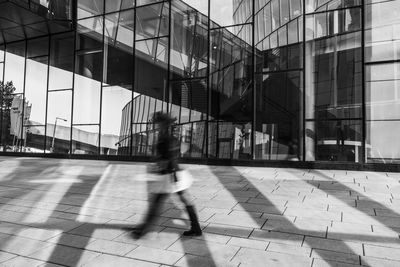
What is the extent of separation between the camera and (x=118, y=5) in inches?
703

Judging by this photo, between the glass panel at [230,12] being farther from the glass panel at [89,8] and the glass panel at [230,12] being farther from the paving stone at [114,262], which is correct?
the paving stone at [114,262]

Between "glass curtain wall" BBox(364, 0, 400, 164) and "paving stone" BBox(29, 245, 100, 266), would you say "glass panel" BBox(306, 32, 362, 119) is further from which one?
"paving stone" BBox(29, 245, 100, 266)

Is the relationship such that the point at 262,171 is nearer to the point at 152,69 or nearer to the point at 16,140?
the point at 152,69

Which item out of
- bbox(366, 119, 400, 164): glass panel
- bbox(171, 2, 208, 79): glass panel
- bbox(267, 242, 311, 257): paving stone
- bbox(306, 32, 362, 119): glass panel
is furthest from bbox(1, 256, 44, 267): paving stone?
bbox(171, 2, 208, 79): glass panel

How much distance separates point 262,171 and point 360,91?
4550 mm

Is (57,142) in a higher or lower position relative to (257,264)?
higher

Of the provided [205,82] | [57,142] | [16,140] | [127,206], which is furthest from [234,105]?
[16,140]

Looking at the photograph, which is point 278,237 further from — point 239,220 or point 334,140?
point 334,140

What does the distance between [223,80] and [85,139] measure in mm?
7994

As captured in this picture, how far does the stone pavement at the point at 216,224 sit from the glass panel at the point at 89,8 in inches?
443

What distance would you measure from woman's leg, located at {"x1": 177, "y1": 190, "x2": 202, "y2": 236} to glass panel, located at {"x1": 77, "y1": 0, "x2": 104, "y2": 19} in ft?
51.6

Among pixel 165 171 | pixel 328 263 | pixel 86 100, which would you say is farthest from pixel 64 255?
pixel 86 100

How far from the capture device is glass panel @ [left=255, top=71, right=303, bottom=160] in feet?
44.4

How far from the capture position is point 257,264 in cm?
412
